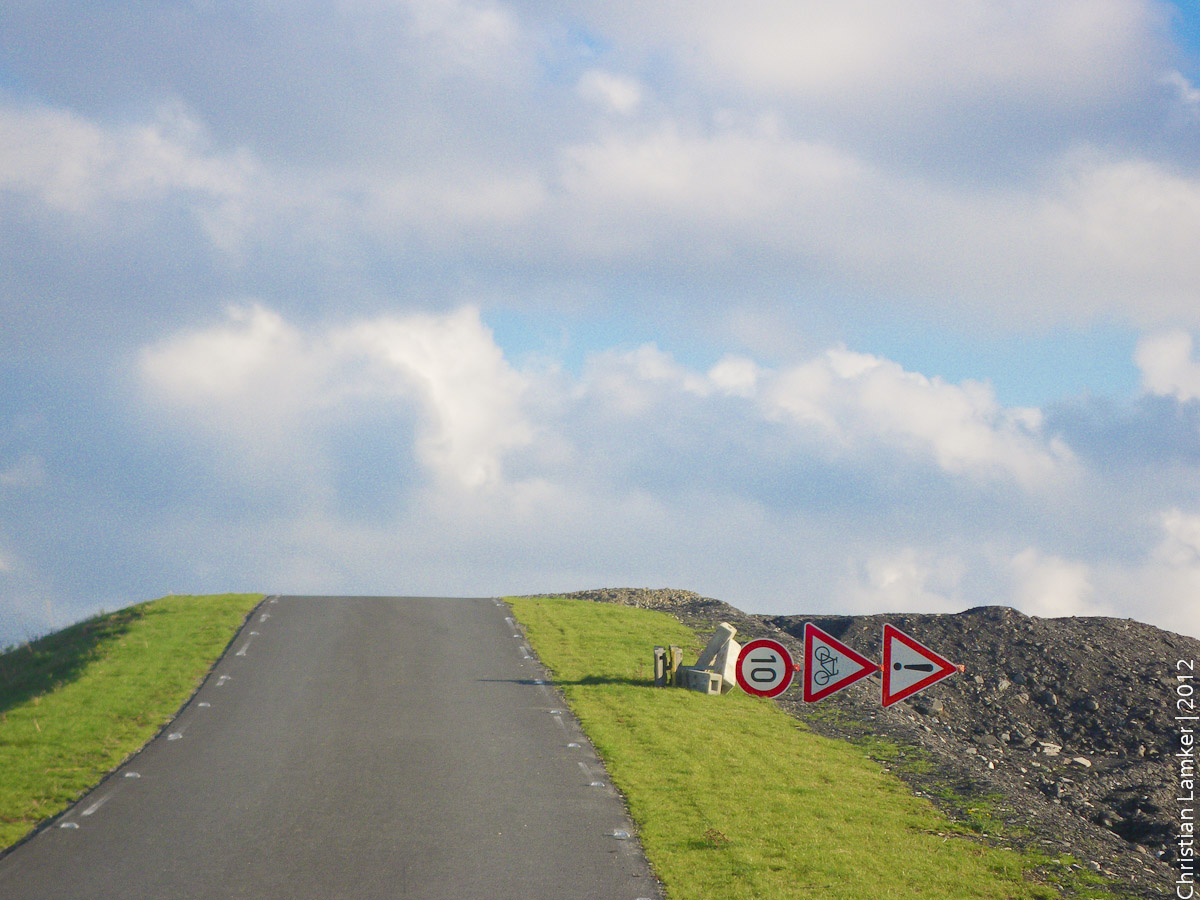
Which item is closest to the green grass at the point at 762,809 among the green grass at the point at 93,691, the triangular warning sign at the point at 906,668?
the triangular warning sign at the point at 906,668

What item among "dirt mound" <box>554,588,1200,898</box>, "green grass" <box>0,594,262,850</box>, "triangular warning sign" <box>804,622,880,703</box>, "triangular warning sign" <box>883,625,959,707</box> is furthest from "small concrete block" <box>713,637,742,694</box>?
"triangular warning sign" <box>883,625,959,707</box>

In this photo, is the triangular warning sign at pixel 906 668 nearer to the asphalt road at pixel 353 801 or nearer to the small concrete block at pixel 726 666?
the asphalt road at pixel 353 801

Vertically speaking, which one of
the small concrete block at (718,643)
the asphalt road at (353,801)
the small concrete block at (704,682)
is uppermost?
the small concrete block at (718,643)

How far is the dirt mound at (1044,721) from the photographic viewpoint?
18.4 m

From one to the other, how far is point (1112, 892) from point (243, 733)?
1702cm

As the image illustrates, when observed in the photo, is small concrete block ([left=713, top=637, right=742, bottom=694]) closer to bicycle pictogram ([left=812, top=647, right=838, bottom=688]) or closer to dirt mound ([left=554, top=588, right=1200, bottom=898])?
dirt mound ([left=554, top=588, right=1200, bottom=898])

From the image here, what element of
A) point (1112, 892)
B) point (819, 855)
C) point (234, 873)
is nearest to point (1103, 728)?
point (1112, 892)

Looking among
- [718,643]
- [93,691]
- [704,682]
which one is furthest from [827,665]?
[93,691]

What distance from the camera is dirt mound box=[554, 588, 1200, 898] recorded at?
1838 cm

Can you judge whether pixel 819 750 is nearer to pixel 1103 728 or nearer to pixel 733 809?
pixel 733 809

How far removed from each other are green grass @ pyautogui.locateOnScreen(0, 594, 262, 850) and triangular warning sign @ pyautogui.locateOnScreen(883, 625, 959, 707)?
1374cm

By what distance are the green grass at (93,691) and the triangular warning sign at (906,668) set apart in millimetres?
13745

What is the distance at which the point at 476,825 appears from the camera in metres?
15.4

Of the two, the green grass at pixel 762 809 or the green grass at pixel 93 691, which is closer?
the green grass at pixel 762 809
